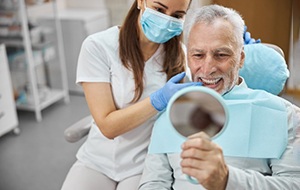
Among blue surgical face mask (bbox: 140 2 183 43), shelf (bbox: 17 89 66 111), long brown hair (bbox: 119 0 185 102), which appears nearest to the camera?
blue surgical face mask (bbox: 140 2 183 43)

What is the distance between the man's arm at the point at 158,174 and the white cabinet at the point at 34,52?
218 cm

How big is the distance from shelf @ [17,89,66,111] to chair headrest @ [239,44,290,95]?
92.7 inches

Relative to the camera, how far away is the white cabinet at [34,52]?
300 cm

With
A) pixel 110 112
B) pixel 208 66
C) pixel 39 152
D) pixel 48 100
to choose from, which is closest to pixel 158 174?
pixel 110 112

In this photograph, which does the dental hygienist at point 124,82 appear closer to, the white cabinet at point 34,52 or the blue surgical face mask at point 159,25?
the blue surgical face mask at point 159,25

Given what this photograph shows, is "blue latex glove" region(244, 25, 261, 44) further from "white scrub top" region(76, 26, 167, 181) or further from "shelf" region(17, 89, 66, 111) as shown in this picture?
"shelf" region(17, 89, 66, 111)

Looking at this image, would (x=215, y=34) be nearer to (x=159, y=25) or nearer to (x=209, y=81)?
(x=209, y=81)

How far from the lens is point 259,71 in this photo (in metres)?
1.21

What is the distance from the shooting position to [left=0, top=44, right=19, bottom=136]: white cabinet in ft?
9.02

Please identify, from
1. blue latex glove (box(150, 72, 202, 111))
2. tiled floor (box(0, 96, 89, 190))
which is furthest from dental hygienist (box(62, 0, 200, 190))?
tiled floor (box(0, 96, 89, 190))

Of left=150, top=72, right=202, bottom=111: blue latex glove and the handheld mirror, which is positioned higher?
the handheld mirror

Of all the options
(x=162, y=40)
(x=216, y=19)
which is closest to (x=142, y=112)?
(x=162, y=40)

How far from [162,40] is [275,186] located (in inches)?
24.1

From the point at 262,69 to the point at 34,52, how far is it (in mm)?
2457
